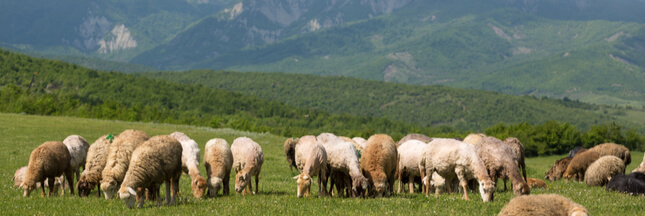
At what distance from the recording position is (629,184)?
68.5ft

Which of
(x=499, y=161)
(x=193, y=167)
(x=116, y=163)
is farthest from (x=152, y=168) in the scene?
(x=499, y=161)

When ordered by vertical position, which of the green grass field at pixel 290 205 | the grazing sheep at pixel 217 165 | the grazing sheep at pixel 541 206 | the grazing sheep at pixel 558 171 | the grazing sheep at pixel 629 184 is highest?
the grazing sheep at pixel 217 165

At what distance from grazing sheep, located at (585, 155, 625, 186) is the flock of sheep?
2.55m

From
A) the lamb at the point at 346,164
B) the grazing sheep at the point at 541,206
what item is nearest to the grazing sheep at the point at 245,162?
the lamb at the point at 346,164

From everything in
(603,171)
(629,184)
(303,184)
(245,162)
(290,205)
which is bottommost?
(629,184)

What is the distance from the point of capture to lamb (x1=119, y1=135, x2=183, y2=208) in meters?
16.0

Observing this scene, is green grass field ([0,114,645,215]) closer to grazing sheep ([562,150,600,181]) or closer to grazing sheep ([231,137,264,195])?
grazing sheep ([231,137,264,195])

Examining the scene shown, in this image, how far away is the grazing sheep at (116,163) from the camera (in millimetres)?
16688

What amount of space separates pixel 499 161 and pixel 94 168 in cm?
1391

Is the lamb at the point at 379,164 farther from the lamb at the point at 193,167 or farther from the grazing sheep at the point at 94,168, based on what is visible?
the grazing sheep at the point at 94,168

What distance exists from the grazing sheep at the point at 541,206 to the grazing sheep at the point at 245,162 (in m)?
9.93

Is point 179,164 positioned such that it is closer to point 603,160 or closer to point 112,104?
point 603,160

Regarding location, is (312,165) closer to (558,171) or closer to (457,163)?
(457,163)

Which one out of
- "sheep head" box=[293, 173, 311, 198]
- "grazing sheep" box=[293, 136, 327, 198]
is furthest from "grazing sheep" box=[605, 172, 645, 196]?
"sheep head" box=[293, 173, 311, 198]
